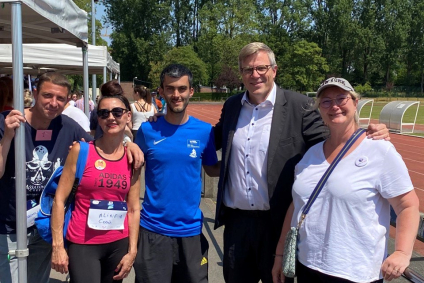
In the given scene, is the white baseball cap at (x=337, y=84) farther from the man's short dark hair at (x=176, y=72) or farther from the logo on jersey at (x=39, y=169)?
the logo on jersey at (x=39, y=169)

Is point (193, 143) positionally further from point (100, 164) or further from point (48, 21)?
point (48, 21)

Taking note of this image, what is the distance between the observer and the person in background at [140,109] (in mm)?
8328

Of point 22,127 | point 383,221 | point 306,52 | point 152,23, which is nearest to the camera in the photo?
point 383,221

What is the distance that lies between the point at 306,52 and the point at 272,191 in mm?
62869

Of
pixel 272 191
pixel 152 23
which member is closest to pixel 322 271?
pixel 272 191

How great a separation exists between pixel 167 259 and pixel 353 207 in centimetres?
131

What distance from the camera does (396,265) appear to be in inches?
83.9

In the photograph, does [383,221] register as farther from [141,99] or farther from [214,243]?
[141,99]

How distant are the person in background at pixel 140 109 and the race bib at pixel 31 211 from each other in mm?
5367

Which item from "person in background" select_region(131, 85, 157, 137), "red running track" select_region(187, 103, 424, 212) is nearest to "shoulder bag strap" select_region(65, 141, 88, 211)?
"person in background" select_region(131, 85, 157, 137)

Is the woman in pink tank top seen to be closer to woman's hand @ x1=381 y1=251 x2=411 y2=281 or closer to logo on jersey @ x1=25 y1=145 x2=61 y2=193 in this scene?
logo on jersey @ x1=25 y1=145 x2=61 y2=193

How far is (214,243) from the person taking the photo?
17.0 ft

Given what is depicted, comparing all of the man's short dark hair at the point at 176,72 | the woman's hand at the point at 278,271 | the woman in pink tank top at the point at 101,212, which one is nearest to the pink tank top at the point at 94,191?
the woman in pink tank top at the point at 101,212

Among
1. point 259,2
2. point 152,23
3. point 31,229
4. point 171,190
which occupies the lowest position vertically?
point 31,229
